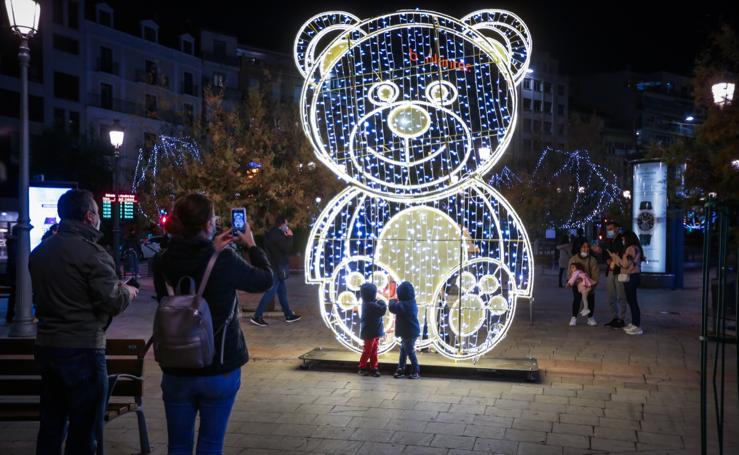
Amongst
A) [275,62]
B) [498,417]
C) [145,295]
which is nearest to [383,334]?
[498,417]

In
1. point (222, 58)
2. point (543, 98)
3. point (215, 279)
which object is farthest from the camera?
point (543, 98)

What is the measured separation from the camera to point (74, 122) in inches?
1474

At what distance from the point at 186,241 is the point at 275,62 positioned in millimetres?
46396

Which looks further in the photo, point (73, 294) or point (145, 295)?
point (145, 295)

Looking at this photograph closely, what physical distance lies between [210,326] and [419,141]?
519 cm

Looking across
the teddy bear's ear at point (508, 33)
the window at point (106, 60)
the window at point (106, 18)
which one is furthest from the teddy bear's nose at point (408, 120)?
the window at point (106, 18)

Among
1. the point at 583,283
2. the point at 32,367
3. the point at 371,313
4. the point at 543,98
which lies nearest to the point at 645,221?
the point at 583,283

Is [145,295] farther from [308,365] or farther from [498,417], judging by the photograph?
[498,417]

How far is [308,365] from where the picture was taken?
779 centimetres

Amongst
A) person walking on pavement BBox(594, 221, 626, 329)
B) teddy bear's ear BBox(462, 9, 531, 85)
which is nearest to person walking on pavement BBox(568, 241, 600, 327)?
person walking on pavement BBox(594, 221, 626, 329)

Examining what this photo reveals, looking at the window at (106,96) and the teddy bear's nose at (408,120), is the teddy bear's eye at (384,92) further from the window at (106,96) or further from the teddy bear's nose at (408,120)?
the window at (106,96)

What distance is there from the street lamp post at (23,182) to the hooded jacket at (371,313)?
494 cm

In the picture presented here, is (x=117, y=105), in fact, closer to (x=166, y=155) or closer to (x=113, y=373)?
(x=166, y=155)

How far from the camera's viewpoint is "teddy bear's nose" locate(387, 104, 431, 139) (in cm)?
747
